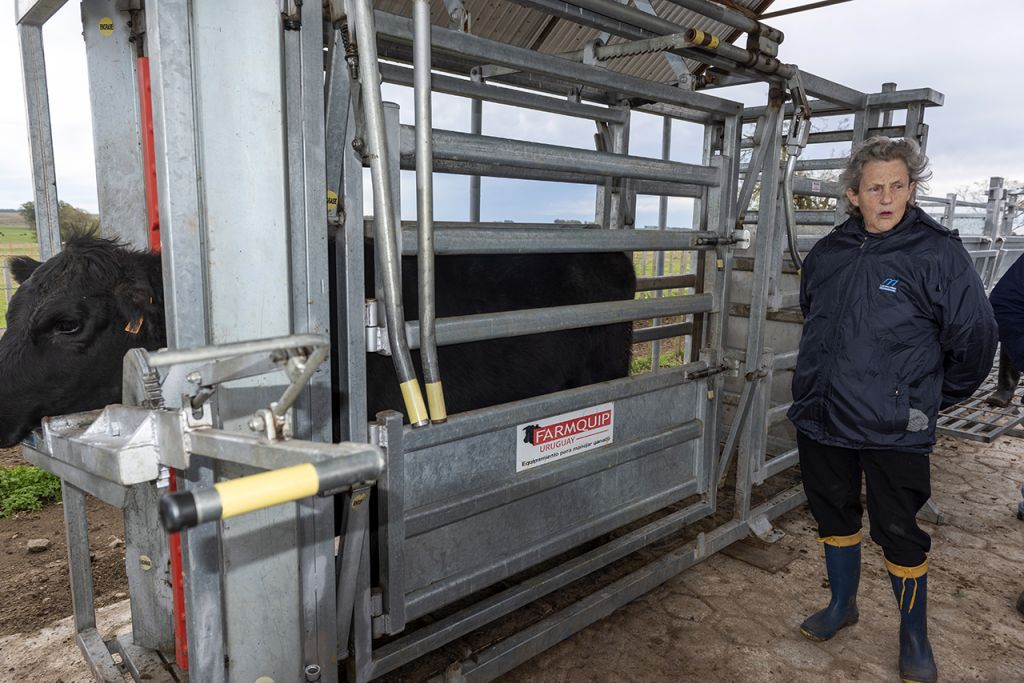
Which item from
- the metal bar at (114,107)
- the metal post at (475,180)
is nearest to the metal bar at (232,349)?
the metal bar at (114,107)

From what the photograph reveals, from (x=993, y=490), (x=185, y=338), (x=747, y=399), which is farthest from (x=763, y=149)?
(x=993, y=490)

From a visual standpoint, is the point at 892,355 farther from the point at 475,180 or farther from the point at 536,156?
the point at 475,180

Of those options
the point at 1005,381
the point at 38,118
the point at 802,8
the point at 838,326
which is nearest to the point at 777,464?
the point at 838,326

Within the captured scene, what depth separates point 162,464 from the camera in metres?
1.19

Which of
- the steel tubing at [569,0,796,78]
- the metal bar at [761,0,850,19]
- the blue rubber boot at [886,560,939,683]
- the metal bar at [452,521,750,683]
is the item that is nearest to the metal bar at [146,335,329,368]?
the metal bar at [452,521,750,683]

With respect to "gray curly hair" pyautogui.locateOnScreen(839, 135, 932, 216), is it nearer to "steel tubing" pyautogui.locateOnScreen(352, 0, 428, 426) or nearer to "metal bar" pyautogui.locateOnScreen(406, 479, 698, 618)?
"metal bar" pyautogui.locateOnScreen(406, 479, 698, 618)

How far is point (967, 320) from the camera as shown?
2102 mm

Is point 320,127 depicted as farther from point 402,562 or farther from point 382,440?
point 402,562

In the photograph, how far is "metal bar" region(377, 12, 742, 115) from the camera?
161cm

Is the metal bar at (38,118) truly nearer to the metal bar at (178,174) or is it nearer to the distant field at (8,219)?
the metal bar at (178,174)

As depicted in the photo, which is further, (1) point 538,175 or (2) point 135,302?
(1) point 538,175

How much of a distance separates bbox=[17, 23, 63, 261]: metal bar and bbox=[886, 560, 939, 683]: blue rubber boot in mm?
2908

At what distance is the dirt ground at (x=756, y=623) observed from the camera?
2309 millimetres

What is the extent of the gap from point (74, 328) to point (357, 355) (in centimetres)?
95
